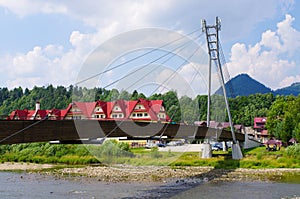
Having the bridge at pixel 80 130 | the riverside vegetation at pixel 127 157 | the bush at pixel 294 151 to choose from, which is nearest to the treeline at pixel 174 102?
the riverside vegetation at pixel 127 157

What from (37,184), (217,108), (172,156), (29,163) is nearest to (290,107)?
(217,108)

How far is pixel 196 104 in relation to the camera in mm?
81438

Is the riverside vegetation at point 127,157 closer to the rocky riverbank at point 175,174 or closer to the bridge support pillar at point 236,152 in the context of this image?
the bridge support pillar at point 236,152

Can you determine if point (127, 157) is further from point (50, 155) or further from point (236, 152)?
point (236, 152)

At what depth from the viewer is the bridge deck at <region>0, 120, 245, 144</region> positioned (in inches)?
631

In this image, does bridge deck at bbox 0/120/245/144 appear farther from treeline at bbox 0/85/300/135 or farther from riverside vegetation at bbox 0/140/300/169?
treeline at bbox 0/85/300/135

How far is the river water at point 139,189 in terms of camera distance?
78.0 feet

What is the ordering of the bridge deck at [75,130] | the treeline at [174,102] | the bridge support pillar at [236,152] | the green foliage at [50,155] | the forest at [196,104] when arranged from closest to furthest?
the bridge deck at [75,130] → the bridge support pillar at [236,152] → the green foliage at [50,155] → the forest at [196,104] → the treeline at [174,102]

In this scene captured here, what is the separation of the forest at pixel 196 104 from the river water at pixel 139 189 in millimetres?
7076

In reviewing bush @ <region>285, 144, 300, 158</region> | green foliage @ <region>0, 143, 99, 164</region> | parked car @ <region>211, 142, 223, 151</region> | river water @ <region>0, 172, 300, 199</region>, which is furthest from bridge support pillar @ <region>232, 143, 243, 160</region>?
green foliage @ <region>0, 143, 99, 164</region>

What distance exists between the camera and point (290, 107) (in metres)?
56.7

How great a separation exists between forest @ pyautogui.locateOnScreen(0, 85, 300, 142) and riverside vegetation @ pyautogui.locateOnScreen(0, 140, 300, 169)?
492cm

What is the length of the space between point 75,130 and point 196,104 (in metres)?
63.2

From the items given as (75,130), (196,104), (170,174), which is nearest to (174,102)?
(196,104)
